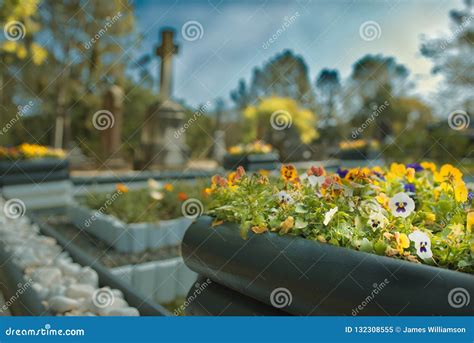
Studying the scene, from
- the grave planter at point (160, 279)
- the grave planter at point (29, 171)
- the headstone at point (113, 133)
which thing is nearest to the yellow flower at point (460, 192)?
the grave planter at point (160, 279)

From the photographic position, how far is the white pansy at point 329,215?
1.81 m

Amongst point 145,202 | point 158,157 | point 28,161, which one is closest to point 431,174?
point 145,202

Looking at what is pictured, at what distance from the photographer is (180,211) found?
4.79m

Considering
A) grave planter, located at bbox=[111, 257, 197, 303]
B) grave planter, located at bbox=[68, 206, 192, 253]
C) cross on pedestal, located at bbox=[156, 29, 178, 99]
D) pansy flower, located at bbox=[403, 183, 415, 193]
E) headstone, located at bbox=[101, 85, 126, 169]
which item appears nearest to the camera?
pansy flower, located at bbox=[403, 183, 415, 193]

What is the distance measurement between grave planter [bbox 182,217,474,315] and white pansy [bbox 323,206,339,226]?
121mm

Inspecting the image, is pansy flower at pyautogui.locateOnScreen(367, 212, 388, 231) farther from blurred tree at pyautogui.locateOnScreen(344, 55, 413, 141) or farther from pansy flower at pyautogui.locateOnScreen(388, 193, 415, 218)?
blurred tree at pyautogui.locateOnScreen(344, 55, 413, 141)

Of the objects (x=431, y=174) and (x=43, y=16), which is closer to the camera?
(x=431, y=174)

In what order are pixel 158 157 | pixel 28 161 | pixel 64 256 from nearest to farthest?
pixel 64 256 → pixel 28 161 → pixel 158 157

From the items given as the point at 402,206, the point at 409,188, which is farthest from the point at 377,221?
the point at 409,188

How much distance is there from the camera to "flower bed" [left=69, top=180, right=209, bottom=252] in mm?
4242

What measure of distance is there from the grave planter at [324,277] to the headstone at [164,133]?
817cm

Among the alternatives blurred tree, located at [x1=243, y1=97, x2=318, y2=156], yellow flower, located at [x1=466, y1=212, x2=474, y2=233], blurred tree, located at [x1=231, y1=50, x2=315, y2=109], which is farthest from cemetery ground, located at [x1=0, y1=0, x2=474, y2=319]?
blurred tree, located at [x1=231, y1=50, x2=315, y2=109]

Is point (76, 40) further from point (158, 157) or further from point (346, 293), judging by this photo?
point (346, 293)
